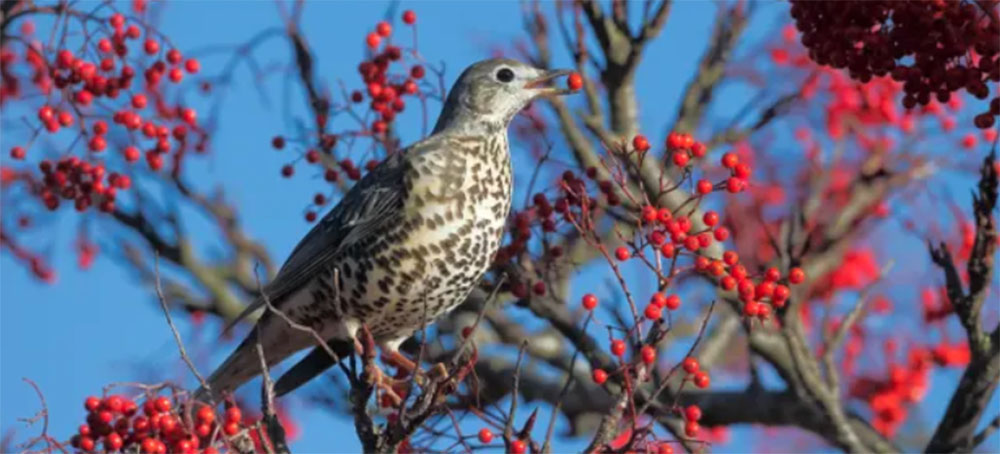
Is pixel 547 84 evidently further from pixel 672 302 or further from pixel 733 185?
pixel 672 302

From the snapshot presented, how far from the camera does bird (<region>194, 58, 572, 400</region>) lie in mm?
6930

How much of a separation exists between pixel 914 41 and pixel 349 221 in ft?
7.74

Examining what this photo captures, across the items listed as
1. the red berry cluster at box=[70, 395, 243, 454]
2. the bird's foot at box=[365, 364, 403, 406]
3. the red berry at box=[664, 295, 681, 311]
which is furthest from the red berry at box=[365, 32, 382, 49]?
the red berry at box=[664, 295, 681, 311]

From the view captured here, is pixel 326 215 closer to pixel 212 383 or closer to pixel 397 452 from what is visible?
pixel 212 383

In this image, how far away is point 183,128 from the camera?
25.4 ft

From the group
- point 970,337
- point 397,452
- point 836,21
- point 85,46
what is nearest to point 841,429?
point 970,337

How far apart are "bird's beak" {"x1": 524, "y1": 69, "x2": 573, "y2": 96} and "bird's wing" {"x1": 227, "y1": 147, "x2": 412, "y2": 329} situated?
1.91ft

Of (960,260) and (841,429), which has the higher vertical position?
(960,260)

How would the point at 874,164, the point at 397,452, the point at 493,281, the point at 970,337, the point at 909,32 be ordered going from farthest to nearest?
the point at 874,164 → the point at 493,281 → the point at 970,337 → the point at 909,32 → the point at 397,452

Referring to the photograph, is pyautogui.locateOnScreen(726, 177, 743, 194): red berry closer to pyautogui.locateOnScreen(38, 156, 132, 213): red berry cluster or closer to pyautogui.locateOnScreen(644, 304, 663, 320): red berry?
pyautogui.locateOnScreen(644, 304, 663, 320): red berry

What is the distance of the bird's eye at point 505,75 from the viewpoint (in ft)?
24.6

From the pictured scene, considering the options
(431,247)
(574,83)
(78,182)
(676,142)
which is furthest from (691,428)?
(78,182)

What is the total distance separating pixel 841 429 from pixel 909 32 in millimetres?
2165

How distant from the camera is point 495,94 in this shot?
7492 mm
